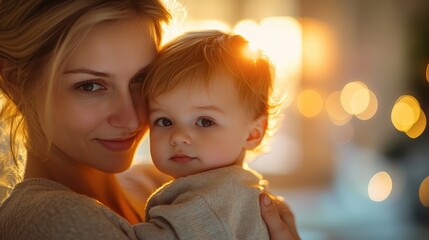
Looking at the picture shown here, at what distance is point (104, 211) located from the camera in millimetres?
1022

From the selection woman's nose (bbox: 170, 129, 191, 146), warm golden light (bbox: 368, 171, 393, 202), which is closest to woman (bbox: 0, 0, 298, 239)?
woman's nose (bbox: 170, 129, 191, 146)

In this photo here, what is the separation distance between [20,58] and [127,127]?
25cm

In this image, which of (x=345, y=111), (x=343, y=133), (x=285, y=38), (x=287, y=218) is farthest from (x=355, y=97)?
(x=287, y=218)

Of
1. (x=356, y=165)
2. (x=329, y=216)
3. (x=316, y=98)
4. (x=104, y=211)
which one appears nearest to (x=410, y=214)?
(x=329, y=216)

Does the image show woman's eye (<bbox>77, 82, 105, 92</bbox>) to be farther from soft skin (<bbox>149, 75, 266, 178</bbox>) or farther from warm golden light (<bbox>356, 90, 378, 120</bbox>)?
warm golden light (<bbox>356, 90, 378, 120</bbox>)

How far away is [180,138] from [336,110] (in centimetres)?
532

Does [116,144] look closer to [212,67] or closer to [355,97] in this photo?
[212,67]

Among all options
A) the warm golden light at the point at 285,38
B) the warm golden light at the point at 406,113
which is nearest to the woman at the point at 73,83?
the warm golden light at the point at 406,113

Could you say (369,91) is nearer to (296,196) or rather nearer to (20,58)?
(296,196)

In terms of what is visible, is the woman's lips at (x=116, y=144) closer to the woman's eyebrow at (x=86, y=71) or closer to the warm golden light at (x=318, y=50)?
the woman's eyebrow at (x=86, y=71)

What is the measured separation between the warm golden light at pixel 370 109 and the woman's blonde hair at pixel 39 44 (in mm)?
5048

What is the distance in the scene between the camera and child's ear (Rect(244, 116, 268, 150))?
1.33m

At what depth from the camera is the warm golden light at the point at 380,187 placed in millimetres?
5406

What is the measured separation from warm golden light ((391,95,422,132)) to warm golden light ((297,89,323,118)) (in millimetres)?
1265
